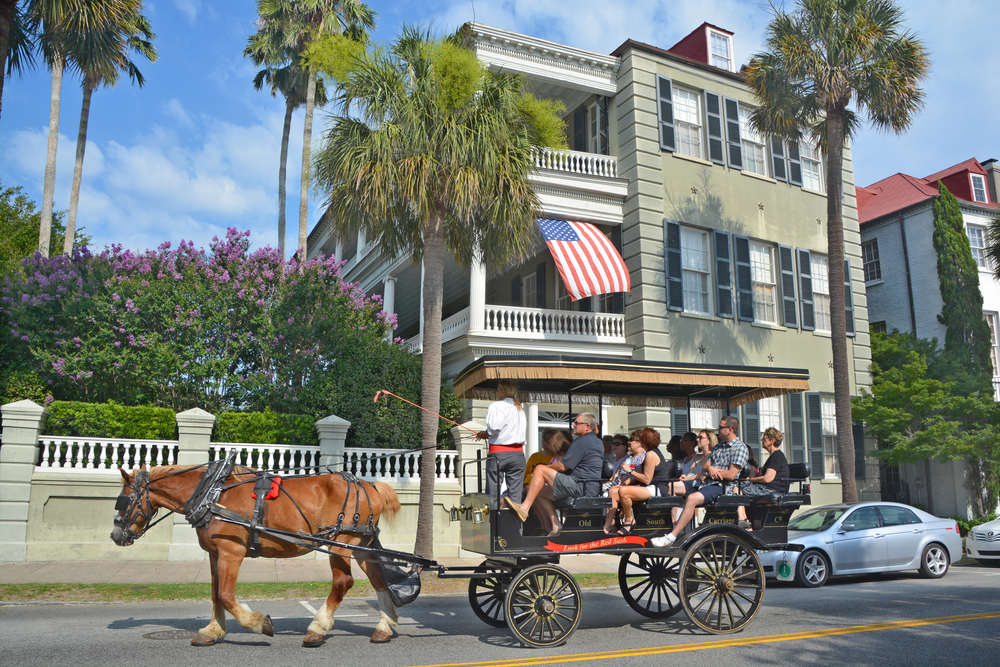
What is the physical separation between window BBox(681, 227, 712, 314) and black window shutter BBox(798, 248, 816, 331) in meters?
3.37

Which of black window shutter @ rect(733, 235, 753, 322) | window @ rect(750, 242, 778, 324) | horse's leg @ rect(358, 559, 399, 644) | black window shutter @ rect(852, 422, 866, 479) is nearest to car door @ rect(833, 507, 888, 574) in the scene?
horse's leg @ rect(358, 559, 399, 644)

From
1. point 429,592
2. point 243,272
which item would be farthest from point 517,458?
point 243,272

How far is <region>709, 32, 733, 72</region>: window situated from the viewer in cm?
2302

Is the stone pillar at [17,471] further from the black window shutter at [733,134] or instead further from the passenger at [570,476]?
the black window shutter at [733,134]

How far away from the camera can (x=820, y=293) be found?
73.8 feet

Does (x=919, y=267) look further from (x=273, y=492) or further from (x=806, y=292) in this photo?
(x=273, y=492)

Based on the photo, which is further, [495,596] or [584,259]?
[584,259]

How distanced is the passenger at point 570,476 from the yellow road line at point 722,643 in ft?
4.24

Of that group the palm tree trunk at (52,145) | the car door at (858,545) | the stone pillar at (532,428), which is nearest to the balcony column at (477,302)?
the stone pillar at (532,428)

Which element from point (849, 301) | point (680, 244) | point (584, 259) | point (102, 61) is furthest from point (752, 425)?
point (102, 61)

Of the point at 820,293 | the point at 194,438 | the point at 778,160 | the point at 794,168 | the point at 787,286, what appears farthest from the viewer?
the point at 794,168

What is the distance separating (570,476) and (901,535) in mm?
7909

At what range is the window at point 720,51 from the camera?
23.0m

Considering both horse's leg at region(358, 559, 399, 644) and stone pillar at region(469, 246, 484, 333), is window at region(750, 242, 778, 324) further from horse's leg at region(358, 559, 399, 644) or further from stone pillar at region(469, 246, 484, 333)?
horse's leg at region(358, 559, 399, 644)
